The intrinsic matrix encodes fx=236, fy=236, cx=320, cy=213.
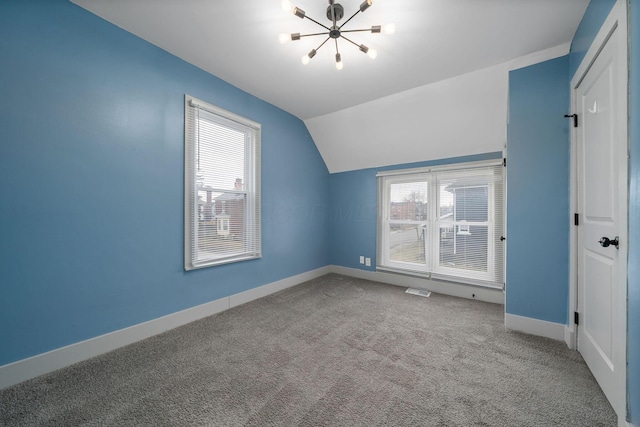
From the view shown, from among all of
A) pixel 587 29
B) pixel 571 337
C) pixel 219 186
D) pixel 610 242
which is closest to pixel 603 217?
pixel 610 242

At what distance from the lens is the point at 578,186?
1.99 m

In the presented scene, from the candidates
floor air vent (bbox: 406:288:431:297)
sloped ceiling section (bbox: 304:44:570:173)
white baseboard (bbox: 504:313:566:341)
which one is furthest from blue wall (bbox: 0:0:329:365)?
white baseboard (bbox: 504:313:566:341)

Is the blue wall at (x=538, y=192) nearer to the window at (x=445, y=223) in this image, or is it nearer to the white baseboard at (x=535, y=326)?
the white baseboard at (x=535, y=326)

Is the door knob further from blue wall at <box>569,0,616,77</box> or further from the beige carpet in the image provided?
blue wall at <box>569,0,616,77</box>

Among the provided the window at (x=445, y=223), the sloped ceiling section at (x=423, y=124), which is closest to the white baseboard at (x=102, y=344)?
the window at (x=445, y=223)

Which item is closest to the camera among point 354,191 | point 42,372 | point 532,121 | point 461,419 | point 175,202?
point 461,419

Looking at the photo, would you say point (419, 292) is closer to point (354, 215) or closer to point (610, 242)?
point (354, 215)

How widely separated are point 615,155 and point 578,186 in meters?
0.68

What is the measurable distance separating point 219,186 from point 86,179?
115 cm

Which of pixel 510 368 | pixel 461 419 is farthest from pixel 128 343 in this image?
pixel 510 368

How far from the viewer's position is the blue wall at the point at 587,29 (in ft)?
4.99

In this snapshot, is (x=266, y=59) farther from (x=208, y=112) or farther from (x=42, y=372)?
(x=42, y=372)

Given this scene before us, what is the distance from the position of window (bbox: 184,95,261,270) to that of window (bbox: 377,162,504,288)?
222 centimetres

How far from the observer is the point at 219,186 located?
2818mm
